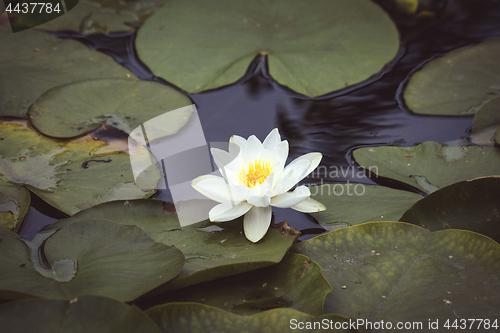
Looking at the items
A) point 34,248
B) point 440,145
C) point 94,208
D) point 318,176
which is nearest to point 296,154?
point 318,176

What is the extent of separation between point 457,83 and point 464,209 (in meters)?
1.15

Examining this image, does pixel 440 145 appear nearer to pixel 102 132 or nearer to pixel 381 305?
pixel 381 305

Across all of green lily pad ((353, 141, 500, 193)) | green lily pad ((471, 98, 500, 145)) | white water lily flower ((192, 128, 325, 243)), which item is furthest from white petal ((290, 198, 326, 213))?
green lily pad ((471, 98, 500, 145))

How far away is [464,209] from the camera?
4.28ft

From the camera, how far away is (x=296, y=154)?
5.98 feet

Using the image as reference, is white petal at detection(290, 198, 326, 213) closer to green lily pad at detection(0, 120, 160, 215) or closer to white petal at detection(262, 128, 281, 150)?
white petal at detection(262, 128, 281, 150)

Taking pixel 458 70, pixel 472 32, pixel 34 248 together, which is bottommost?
pixel 34 248

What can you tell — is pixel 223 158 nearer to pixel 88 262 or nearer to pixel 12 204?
pixel 88 262

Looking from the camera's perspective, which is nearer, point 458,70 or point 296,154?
point 296,154

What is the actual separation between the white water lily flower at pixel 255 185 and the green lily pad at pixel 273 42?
35.1 inches

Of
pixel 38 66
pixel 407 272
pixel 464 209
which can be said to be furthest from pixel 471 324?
pixel 38 66

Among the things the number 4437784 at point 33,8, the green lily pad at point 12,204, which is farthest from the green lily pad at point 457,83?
the number 4437784 at point 33,8

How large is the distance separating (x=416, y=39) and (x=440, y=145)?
1221 millimetres

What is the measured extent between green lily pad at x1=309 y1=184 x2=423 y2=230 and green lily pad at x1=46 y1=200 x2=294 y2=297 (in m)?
0.33
